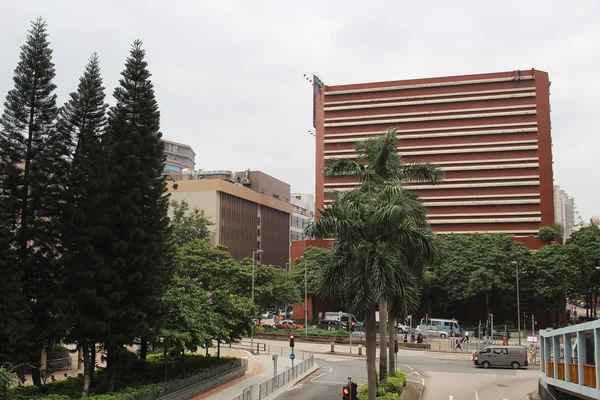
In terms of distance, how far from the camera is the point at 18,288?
25281 mm

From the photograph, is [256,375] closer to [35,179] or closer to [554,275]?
[35,179]

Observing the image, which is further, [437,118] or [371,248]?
[437,118]

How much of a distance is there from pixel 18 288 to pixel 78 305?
97.3 inches

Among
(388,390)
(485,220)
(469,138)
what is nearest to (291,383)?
(388,390)

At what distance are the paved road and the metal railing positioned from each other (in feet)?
2.06

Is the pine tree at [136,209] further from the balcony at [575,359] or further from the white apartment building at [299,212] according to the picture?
the white apartment building at [299,212]

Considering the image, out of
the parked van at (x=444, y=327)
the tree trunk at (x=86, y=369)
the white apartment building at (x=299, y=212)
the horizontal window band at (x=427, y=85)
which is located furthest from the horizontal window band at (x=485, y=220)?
the tree trunk at (x=86, y=369)

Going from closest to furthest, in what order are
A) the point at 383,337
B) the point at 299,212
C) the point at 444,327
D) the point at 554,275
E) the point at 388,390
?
1. the point at 388,390
2. the point at 383,337
3. the point at 554,275
4. the point at 444,327
5. the point at 299,212

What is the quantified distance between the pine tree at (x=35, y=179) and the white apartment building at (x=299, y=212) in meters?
114

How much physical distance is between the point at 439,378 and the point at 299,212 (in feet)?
393

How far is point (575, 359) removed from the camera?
23141 mm

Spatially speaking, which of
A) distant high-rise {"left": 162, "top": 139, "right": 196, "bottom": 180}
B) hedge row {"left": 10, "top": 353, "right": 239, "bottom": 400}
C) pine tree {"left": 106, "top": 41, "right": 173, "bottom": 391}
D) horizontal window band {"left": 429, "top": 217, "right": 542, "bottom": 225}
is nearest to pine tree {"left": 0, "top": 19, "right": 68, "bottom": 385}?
hedge row {"left": 10, "top": 353, "right": 239, "bottom": 400}

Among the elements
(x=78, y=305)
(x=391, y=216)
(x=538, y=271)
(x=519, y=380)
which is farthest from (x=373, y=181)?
(x=538, y=271)

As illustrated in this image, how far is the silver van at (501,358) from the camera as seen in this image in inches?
1719
